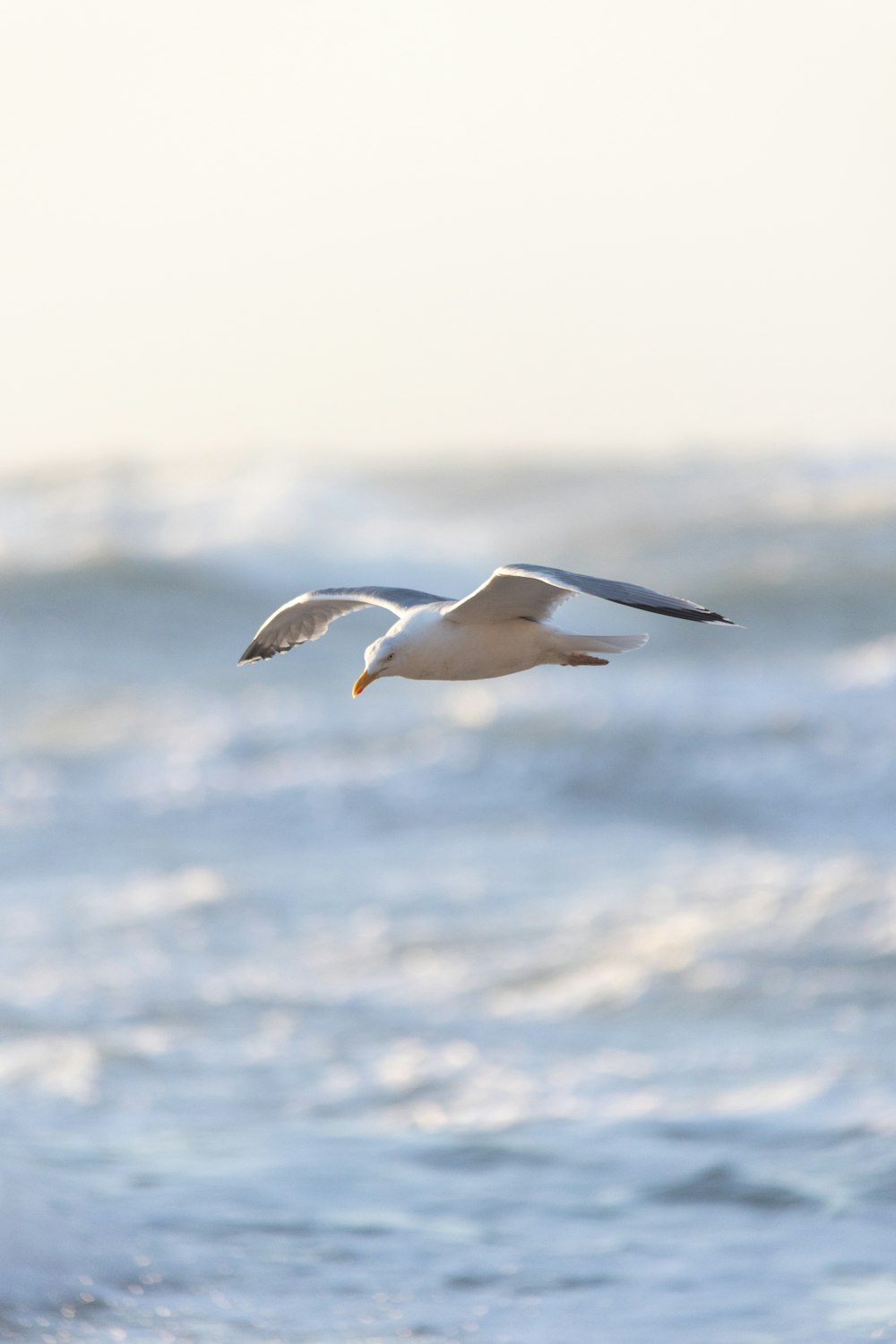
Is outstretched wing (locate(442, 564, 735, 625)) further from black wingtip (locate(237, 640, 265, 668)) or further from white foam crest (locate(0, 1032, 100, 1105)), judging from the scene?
white foam crest (locate(0, 1032, 100, 1105))

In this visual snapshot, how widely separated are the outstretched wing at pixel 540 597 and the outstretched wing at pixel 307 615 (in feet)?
2.13

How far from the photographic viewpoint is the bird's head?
514 centimetres

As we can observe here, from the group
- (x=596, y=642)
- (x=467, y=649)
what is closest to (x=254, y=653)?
(x=467, y=649)

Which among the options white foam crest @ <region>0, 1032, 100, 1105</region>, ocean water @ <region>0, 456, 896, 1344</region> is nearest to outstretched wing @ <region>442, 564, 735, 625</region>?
ocean water @ <region>0, 456, 896, 1344</region>

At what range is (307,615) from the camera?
6215mm

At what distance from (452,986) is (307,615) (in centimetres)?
1073

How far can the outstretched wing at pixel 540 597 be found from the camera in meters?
4.50

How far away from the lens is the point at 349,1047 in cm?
1509

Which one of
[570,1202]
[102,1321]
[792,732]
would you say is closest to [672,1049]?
[570,1202]

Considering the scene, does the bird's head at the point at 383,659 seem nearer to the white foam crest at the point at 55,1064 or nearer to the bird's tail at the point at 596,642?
the bird's tail at the point at 596,642

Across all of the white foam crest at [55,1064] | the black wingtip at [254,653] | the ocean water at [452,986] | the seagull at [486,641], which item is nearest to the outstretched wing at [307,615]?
the black wingtip at [254,653]

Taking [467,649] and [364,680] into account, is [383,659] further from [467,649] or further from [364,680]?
[467,649]

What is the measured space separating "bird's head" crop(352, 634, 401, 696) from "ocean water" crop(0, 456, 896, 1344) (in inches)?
247

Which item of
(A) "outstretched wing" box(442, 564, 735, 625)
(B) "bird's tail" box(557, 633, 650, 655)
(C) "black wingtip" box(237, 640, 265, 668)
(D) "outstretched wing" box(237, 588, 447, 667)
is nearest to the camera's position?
(A) "outstretched wing" box(442, 564, 735, 625)
